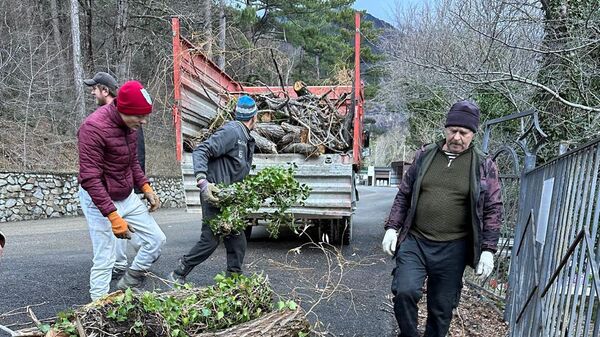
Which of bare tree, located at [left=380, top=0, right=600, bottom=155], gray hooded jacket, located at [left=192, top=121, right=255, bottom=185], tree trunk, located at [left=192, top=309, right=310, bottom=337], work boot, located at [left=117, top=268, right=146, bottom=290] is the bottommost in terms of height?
work boot, located at [left=117, top=268, right=146, bottom=290]

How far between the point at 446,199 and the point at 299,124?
4.11 meters

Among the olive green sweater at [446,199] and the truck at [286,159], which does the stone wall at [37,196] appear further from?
the olive green sweater at [446,199]

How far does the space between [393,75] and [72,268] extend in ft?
39.2

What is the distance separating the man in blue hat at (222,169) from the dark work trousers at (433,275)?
5.12 ft

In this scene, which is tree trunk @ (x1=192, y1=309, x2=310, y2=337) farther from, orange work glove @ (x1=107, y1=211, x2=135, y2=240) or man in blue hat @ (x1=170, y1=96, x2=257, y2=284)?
man in blue hat @ (x1=170, y1=96, x2=257, y2=284)

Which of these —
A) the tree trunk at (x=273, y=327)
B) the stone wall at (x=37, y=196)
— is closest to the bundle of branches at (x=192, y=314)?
the tree trunk at (x=273, y=327)

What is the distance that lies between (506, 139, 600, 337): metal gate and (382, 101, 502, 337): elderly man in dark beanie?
326mm

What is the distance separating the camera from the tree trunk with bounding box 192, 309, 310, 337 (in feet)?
8.25

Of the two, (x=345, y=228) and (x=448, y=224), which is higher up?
(x=448, y=224)

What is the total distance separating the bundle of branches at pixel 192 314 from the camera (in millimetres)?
2195

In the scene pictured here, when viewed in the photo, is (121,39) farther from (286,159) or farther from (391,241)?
(391,241)

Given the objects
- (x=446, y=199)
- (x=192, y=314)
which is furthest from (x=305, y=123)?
(x=192, y=314)

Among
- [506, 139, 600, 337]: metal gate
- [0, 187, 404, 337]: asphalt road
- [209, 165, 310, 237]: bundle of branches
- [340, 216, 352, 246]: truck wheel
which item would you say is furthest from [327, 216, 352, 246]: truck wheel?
[506, 139, 600, 337]: metal gate

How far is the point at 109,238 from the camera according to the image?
3393 millimetres
